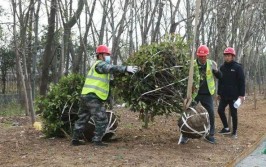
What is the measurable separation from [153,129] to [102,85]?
270 cm

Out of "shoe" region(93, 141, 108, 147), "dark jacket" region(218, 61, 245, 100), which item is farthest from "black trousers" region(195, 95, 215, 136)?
"shoe" region(93, 141, 108, 147)

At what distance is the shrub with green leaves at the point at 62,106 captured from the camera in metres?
8.11

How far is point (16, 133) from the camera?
934cm

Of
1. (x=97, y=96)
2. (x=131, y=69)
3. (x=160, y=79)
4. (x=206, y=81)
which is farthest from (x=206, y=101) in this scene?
(x=97, y=96)

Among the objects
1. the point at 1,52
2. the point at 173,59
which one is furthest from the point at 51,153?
the point at 1,52

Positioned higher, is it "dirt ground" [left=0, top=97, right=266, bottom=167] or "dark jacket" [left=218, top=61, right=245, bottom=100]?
"dark jacket" [left=218, top=61, right=245, bottom=100]

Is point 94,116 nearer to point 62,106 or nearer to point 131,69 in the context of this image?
point 62,106

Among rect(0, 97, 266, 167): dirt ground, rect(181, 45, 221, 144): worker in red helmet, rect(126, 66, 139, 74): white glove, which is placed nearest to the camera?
rect(0, 97, 266, 167): dirt ground

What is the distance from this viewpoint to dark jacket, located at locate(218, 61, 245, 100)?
8914 mm

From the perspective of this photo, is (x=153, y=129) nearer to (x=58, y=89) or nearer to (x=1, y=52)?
(x=58, y=89)

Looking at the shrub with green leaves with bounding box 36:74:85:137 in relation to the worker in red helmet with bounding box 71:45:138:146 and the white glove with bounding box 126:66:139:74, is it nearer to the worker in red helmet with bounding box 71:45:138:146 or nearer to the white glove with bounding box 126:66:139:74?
the worker in red helmet with bounding box 71:45:138:146

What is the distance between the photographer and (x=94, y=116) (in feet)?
24.4

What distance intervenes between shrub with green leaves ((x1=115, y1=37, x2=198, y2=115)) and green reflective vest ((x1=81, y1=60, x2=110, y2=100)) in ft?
1.06

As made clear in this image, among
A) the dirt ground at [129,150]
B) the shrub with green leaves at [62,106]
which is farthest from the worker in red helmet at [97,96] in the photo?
the shrub with green leaves at [62,106]
